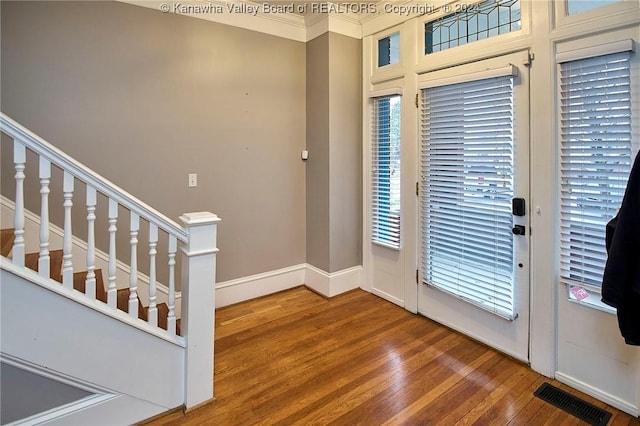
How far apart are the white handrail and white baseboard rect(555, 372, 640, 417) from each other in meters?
2.49

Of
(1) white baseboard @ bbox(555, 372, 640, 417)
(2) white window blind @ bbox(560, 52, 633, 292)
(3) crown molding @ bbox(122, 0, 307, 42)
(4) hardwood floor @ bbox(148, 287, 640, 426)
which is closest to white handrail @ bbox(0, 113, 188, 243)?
(4) hardwood floor @ bbox(148, 287, 640, 426)

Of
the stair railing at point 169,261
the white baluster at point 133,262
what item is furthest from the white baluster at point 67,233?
the white baluster at point 133,262

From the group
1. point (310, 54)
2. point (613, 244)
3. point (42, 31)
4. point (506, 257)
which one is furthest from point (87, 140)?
point (613, 244)

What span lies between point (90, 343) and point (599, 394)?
2865 mm

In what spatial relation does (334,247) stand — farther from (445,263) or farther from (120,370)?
(120,370)

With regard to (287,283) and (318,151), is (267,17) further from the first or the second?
(287,283)

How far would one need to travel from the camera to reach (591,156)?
2.03 meters

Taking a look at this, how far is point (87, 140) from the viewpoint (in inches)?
105

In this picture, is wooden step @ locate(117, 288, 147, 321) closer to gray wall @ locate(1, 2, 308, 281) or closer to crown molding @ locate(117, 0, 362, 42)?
gray wall @ locate(1, 2, 308, 281)

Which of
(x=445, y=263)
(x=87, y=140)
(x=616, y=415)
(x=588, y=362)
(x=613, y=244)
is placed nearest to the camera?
(x=613, y=244)

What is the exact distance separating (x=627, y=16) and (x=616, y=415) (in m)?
2.18

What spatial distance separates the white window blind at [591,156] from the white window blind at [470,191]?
341 millimetres

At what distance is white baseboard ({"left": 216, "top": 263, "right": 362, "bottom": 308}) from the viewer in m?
3.45

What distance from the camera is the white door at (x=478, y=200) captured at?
7.82ft
